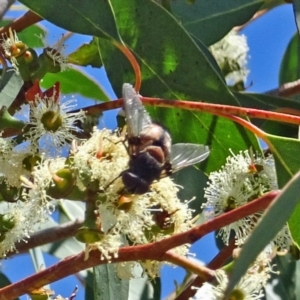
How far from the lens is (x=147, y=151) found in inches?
43.6

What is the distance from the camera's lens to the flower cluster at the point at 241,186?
110 cm

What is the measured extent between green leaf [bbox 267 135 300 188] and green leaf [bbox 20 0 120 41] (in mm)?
289

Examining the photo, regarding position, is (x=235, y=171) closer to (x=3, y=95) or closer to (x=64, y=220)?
(x=3, y=95)

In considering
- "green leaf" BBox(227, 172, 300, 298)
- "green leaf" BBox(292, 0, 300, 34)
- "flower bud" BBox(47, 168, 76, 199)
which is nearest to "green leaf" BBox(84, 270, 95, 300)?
"flower bud" BBox(47, 168, 76, 199)

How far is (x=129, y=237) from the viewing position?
1.05 meters

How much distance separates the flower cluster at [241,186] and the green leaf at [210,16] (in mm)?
337

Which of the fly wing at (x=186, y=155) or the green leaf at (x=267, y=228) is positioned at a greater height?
the green leaf at (x=267, y=228)

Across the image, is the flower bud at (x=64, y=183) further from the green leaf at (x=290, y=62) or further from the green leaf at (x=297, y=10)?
the green leaf at (x=290, y=62)

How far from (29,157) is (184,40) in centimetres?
31

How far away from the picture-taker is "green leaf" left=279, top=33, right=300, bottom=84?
190cm

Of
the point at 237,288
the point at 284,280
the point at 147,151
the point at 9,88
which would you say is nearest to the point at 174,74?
the point at 147,151

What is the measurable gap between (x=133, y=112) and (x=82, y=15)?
0.58 ft

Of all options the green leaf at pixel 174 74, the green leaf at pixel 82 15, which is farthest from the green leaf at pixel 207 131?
Result: the green leaf at pixel 82 15

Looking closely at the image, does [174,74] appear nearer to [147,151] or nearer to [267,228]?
[147,151]
